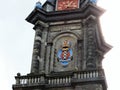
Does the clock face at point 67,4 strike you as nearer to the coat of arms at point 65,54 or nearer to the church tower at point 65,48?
the church tower at point 65,48

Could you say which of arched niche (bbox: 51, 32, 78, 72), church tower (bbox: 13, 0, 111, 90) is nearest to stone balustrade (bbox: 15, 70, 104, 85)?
church tower (bbox: 13, 0, 111, 90)

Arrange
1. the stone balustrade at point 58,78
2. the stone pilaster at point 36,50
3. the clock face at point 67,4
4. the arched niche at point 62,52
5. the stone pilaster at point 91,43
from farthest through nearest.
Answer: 1. the clock face at point 67,4
2. the arched niche at point 62,52
3. the stone pilaster at point 36,50
4. the stone pilaster at point 91,43
5. the stone balustrade at point 58,78

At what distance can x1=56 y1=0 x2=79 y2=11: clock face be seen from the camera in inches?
1320

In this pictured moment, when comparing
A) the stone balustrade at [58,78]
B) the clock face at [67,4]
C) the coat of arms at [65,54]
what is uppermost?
the clock face at [67,4]

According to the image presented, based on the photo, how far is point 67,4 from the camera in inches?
1331

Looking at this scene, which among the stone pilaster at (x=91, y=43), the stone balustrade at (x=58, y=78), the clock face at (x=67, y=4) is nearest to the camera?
the stone balustrade at (x=58, y=78)

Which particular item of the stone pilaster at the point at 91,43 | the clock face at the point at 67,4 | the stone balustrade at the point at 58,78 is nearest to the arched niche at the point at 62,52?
the stone pilaster at the point at 91,43

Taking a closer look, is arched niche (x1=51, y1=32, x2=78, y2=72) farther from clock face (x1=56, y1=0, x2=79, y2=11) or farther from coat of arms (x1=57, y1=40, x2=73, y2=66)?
clock face (x1=56, y1=0, x2=79, y2=11)

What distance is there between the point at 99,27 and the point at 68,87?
7.78 metres

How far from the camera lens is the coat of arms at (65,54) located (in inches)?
1199

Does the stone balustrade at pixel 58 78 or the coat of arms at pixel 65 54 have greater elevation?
the coat of arms at pixel 65 54

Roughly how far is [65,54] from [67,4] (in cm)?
547

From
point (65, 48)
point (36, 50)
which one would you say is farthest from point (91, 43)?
point (36, 50)

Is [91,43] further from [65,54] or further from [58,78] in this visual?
[58,78]
